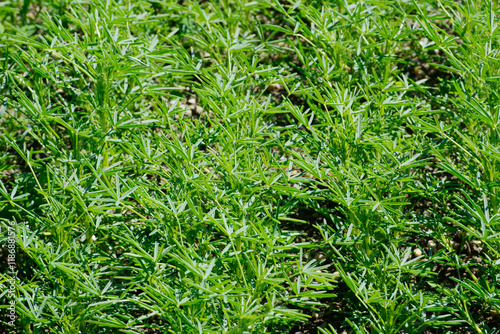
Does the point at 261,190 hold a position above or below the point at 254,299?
above

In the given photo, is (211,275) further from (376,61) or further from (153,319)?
(376,61)

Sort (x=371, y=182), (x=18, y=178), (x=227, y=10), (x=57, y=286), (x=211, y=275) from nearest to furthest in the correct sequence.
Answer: (x=211, y=275) → (x=57, y=286) → (x=371, y=182) → (x=18, y=178) → (x=227, y=10)

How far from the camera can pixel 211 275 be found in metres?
1.50

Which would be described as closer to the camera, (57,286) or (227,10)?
(57,286)

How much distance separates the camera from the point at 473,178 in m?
1.71

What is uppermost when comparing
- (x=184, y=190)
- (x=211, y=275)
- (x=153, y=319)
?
(x=184, y=190)

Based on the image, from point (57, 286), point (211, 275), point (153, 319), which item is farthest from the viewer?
point (153, 319)

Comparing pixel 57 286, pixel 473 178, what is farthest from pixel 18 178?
pixel 473 178

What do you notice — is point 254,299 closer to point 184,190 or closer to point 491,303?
point 184,190

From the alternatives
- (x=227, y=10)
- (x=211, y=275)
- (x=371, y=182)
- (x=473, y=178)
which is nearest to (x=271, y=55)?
(x=227, y=10)

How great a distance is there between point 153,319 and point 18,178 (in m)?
0.83

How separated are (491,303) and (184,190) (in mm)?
1061

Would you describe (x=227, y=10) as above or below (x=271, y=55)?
above

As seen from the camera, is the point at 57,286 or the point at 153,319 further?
the point at 153,319
